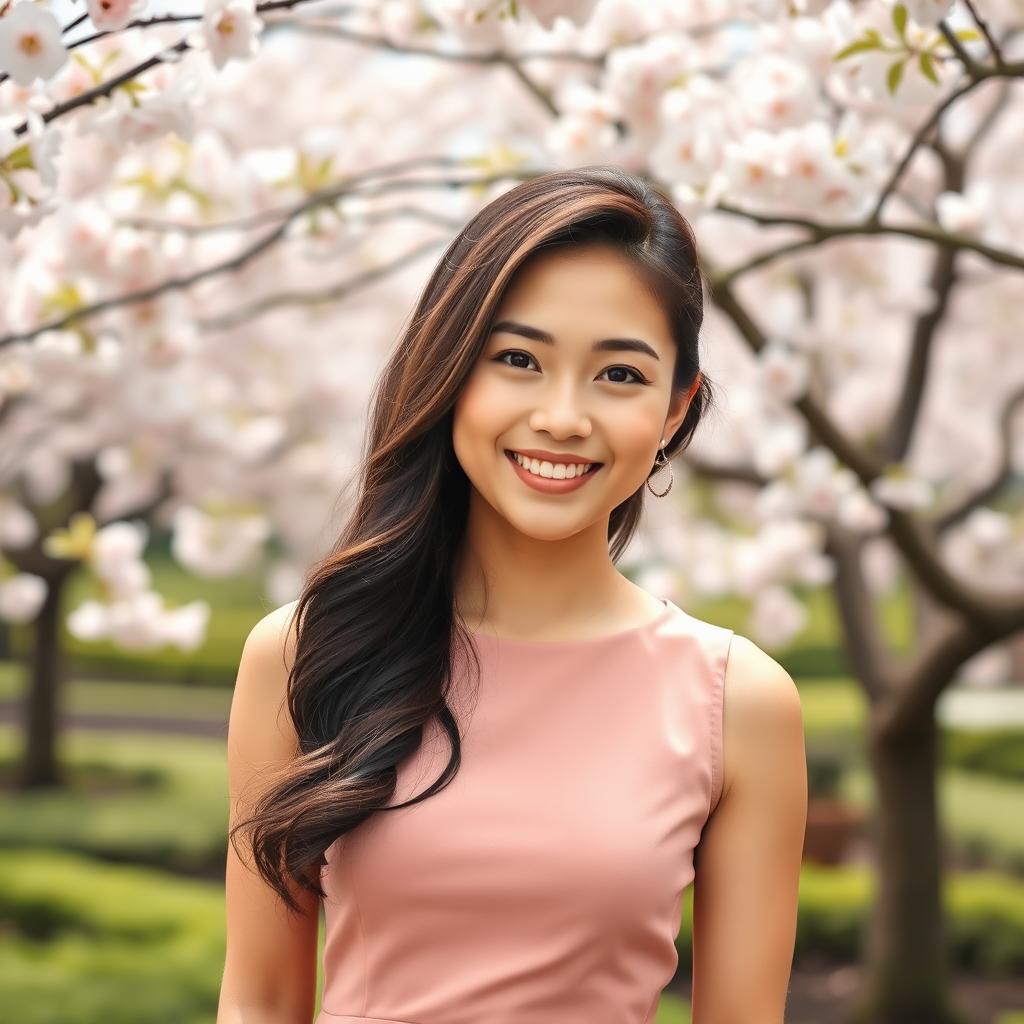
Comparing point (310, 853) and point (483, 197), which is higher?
point (483, 197)

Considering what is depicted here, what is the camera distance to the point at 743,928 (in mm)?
1622

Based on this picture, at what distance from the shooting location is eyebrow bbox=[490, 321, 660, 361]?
5.16 ft

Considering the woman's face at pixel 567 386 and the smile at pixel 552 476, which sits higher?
the woman's face at pixel 567 386

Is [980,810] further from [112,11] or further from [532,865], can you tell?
[112,11]

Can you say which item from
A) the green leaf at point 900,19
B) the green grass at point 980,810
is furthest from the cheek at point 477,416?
the green grass at point 980,810

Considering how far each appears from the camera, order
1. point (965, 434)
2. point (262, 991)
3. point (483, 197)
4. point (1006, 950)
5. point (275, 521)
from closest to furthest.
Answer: point (262, 991) < point (483, 197) < point (1006, 950) < point (965, 434) < point (275, 521)

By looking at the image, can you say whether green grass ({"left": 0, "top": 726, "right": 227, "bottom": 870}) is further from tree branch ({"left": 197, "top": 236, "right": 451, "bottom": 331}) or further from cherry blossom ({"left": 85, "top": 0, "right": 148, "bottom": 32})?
cherry blossom ({"left": 85, "top": 0, "right": 148, "bottom": 32})

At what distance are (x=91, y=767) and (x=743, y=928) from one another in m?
10.3

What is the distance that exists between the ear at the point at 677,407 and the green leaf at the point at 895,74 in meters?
0.63

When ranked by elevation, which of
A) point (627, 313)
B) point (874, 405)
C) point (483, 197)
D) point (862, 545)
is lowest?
point (627, 313)

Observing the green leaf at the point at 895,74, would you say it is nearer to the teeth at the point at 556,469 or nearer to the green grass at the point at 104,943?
the teeth at the point at 556,469

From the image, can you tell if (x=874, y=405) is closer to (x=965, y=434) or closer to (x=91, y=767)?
(x=965, y=434)

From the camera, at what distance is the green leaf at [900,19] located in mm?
1955

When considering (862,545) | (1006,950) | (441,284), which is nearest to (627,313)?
(441,284)
